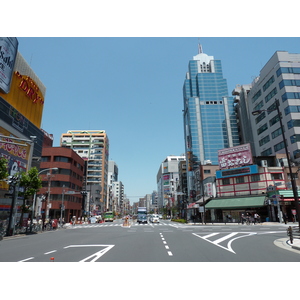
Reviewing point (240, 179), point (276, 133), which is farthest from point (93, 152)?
point (276, 133)

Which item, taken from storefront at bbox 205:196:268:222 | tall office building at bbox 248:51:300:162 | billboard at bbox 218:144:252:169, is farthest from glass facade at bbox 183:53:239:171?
storefront at bbox 205:196:268:222

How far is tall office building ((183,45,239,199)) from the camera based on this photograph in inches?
3976

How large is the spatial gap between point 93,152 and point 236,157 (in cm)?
7701

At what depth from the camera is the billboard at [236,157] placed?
45.6 metres

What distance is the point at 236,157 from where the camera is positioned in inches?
1854

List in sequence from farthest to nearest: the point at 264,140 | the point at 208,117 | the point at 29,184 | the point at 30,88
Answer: the point at 208,117, the point at 264,140, the point at 30,88, the point at 29,184

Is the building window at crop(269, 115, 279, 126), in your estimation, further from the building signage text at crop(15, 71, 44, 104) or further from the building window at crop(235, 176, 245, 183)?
the building signage text at crop(15, 71, 44, 104)

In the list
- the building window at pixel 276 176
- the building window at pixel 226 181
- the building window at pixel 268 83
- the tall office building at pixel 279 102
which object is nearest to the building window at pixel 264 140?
the tall office building at pixel 279 102

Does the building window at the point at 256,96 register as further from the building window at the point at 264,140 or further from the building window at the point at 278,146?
the building window at the point at 278,146

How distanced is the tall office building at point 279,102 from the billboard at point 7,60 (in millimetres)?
51605

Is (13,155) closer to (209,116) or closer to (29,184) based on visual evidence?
(29,184)

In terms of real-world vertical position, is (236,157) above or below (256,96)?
below

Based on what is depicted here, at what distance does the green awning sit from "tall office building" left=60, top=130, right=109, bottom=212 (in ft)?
211
